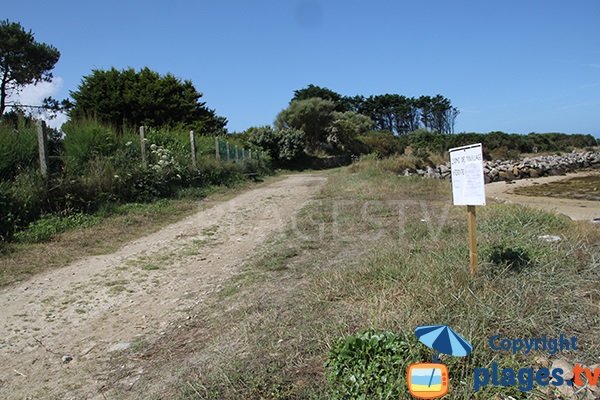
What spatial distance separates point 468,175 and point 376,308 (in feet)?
4.72

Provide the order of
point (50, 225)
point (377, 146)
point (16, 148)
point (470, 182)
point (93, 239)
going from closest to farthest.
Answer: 1. point (470, 182)
2. point (93, 239)
3. point (50, 225)
4. point (16, 148)
5. point (377, 146)

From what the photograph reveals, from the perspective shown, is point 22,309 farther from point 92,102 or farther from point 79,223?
point 92,102

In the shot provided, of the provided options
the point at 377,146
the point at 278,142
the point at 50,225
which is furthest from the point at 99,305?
the point at 377,146

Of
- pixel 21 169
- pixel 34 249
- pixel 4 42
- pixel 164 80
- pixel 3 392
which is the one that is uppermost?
pixel 4 42

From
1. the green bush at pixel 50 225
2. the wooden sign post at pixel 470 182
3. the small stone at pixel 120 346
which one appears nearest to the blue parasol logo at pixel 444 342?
the wooden sign post at pixel 470 182

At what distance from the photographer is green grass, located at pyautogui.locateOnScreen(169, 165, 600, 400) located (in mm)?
2535

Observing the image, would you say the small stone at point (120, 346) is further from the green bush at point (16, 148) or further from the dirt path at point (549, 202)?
the dirt path at point (549, 202)

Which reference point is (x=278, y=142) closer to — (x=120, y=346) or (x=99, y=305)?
(x=99, y=305)

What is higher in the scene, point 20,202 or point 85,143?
point 85,143

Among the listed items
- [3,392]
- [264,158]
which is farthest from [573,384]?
[264,158]

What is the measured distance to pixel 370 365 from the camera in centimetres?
238

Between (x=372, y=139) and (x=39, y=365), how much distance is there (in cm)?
4018

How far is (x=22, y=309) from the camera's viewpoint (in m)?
4.27

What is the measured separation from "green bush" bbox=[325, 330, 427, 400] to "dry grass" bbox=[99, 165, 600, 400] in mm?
124
